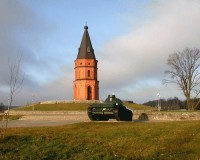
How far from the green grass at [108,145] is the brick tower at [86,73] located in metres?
58.5

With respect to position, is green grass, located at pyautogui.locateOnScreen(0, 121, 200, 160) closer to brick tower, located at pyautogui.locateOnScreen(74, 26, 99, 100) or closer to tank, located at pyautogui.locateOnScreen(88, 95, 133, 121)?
tank, located at pyautogui.locateOnScreen(88, 95, 133, 121)

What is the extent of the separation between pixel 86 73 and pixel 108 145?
62334 millimetres

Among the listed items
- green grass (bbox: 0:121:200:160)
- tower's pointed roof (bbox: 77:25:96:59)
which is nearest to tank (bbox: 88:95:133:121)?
green grass (bbox: 0:121:200:160)

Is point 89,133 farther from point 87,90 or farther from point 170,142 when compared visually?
point 87,90

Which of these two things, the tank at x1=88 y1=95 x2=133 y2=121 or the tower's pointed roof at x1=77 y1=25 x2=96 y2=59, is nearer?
the tank at x1=88 y1=95 x2=133 y2=121

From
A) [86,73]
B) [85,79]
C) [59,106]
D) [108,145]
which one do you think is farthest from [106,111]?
[86,73]

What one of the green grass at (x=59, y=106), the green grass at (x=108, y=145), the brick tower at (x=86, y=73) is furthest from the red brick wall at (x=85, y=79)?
the green grass at (x=108, y=145)

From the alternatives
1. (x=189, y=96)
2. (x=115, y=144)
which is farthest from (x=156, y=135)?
(x=189, y=96)

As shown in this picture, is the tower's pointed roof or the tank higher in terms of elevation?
the tower's pointed roof

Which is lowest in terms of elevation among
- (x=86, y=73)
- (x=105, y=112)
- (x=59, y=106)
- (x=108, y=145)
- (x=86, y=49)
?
(x=108, y=145)

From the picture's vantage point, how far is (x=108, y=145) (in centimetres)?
1293

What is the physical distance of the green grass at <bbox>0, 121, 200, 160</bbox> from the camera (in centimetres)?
1120

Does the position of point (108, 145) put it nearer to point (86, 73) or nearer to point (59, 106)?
point (59, 106)

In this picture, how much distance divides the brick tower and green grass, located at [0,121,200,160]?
58455 mm
